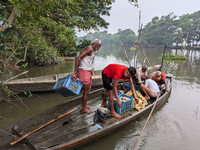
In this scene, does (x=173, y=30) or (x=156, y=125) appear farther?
(x=173, y=30)

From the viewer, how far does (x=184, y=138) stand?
3.52 m

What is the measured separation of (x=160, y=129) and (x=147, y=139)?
0.66 meters

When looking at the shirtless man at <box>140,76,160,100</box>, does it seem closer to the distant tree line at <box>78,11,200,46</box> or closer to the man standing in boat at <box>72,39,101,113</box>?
the man standing in boat at <box>72,39,101,113</box>

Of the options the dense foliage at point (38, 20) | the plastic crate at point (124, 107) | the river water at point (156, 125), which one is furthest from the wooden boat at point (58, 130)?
the dense foliage at point (38, 20)

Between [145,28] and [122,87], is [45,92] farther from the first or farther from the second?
[145,28]

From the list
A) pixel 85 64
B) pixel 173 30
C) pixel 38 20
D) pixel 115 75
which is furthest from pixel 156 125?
pixel 173 30

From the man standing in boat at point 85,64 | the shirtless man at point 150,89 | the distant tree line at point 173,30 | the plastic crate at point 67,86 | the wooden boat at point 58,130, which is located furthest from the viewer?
the distant tree line at point 173,30

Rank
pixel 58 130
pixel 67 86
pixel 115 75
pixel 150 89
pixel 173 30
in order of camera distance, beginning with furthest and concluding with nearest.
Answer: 1. pixel 173 30
2. pixel 150 89
3. pixel 115 75
4. pixel 67 86
5. pixel 58 130

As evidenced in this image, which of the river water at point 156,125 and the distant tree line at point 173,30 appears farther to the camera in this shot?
the distant tree line at point 173,30

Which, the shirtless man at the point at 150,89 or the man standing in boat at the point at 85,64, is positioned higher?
the man standing in boat at the point at 85,64

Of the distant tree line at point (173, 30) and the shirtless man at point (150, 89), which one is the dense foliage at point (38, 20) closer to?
the shirtless man at point (150, 89)

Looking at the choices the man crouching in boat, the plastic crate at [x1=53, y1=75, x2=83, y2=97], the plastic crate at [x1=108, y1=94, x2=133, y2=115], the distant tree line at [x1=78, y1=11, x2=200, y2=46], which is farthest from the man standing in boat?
the distant tree line at [x1=78, y1=11, x2=200, y2=46]

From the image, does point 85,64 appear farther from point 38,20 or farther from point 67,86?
point 38,20

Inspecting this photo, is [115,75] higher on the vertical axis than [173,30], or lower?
lower
